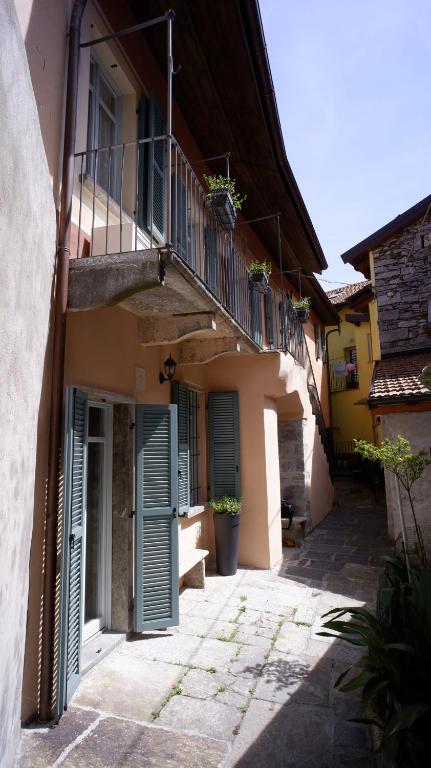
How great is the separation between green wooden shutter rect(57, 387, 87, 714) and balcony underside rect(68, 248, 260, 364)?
0.86 meters

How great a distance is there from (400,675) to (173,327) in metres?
3.71

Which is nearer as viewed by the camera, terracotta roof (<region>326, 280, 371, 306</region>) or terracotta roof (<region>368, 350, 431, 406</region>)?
terracotta roof (<region>368, 350, 431, 406</region>)

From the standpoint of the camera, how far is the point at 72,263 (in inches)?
142

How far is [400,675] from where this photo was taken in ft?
9.37

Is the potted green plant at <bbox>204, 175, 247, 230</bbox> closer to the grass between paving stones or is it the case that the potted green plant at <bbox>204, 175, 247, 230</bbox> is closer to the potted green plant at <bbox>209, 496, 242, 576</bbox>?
the potted green plant at <bbox>209, 496, 242, 576</bbox>

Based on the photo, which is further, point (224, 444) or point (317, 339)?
point (317, 339)

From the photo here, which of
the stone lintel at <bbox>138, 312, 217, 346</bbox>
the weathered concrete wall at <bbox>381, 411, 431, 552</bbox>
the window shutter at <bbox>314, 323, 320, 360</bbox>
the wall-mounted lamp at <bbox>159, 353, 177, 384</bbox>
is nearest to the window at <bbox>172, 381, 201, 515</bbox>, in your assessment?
the wall-mounted lamp at <bbox>159, 353, 177, 384</bbox>

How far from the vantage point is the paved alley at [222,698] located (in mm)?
2945

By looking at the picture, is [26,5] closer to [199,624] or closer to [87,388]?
[87,388]

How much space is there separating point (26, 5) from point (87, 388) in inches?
117

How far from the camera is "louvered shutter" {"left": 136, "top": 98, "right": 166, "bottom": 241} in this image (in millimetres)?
4848

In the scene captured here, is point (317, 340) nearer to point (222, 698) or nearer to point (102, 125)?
point (102, 125)

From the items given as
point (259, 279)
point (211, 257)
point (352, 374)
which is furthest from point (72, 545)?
point (352, 374)

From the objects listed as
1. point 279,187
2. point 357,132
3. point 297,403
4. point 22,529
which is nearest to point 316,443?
point 297,403
